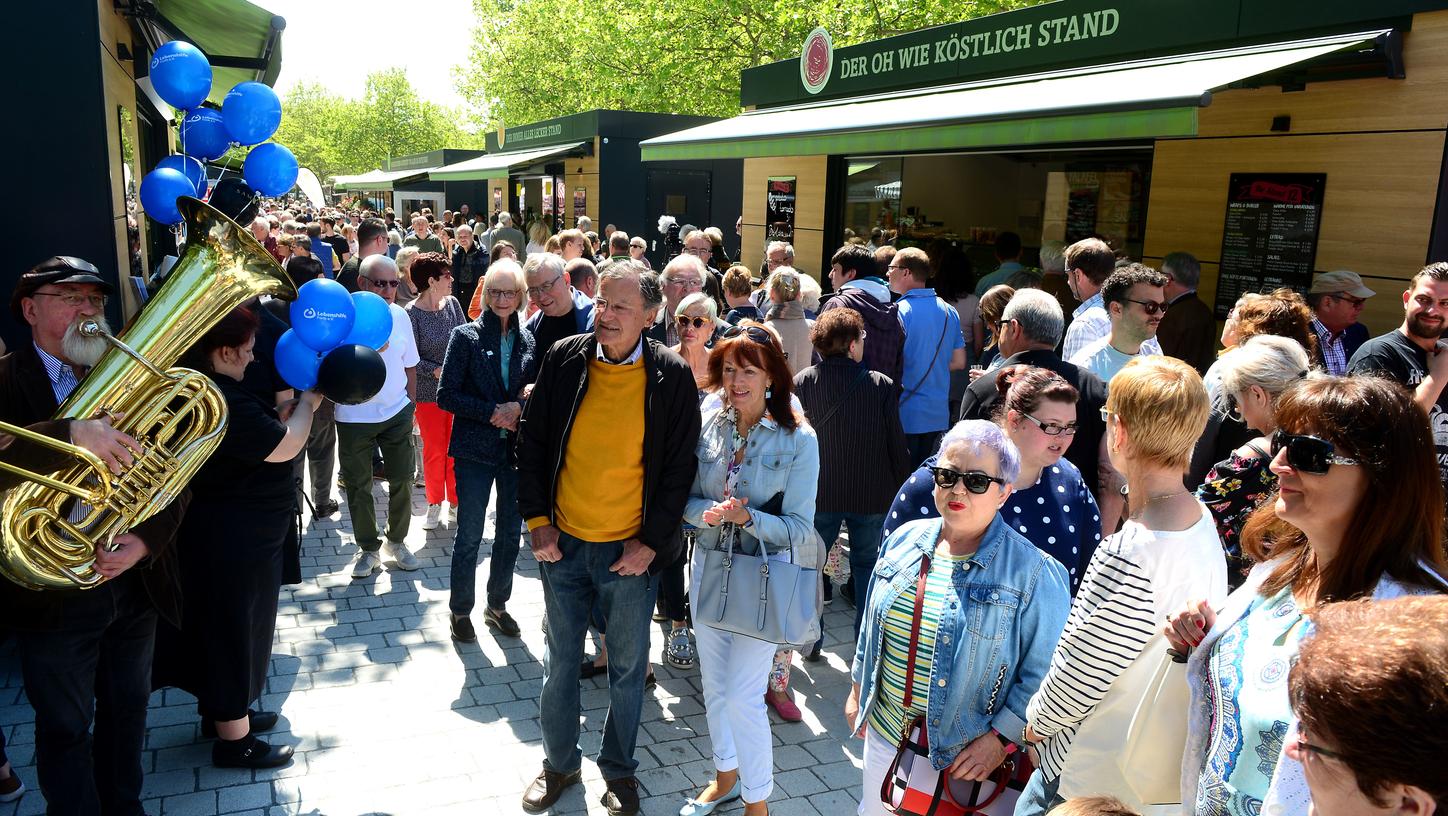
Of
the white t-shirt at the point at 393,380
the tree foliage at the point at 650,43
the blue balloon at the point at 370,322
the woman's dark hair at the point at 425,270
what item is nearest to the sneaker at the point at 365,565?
the white t-shirt at the point at 393,380

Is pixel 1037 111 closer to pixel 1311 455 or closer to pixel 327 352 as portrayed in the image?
pixel 327 352

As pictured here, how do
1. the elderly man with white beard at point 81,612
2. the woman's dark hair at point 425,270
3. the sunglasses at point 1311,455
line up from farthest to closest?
the woman's dark hair at point 425,270 → the elderly man with white beard at point 81,612 → the sunglasses at point 1311,455

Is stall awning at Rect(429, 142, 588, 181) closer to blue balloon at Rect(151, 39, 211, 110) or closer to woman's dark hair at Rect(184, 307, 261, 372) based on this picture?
blue balloon at Rect(151, 39, 211, 110)

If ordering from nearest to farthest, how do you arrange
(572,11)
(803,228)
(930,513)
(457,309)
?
(930,513) → (457,309) → (803,228) → (572,11)

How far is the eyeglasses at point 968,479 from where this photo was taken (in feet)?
8.60

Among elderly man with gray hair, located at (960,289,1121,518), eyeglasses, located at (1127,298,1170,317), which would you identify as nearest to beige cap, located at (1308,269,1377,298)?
eyeglasses, located at (1127,298,1170,317)

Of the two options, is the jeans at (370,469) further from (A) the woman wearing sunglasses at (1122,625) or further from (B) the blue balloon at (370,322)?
(A) the woman wearing sunglasses at (1122,625)

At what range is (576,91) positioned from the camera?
31031 millimetres

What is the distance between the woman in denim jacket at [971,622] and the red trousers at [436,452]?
13.9 feet

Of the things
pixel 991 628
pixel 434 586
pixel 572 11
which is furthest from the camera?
pixel 572 11

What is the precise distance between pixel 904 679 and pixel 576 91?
101ft

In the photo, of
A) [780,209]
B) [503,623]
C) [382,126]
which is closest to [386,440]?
[503,623]

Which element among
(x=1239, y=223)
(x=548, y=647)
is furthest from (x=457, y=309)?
(x=1239, y=223)

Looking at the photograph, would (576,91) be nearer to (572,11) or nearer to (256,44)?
(572,11)
